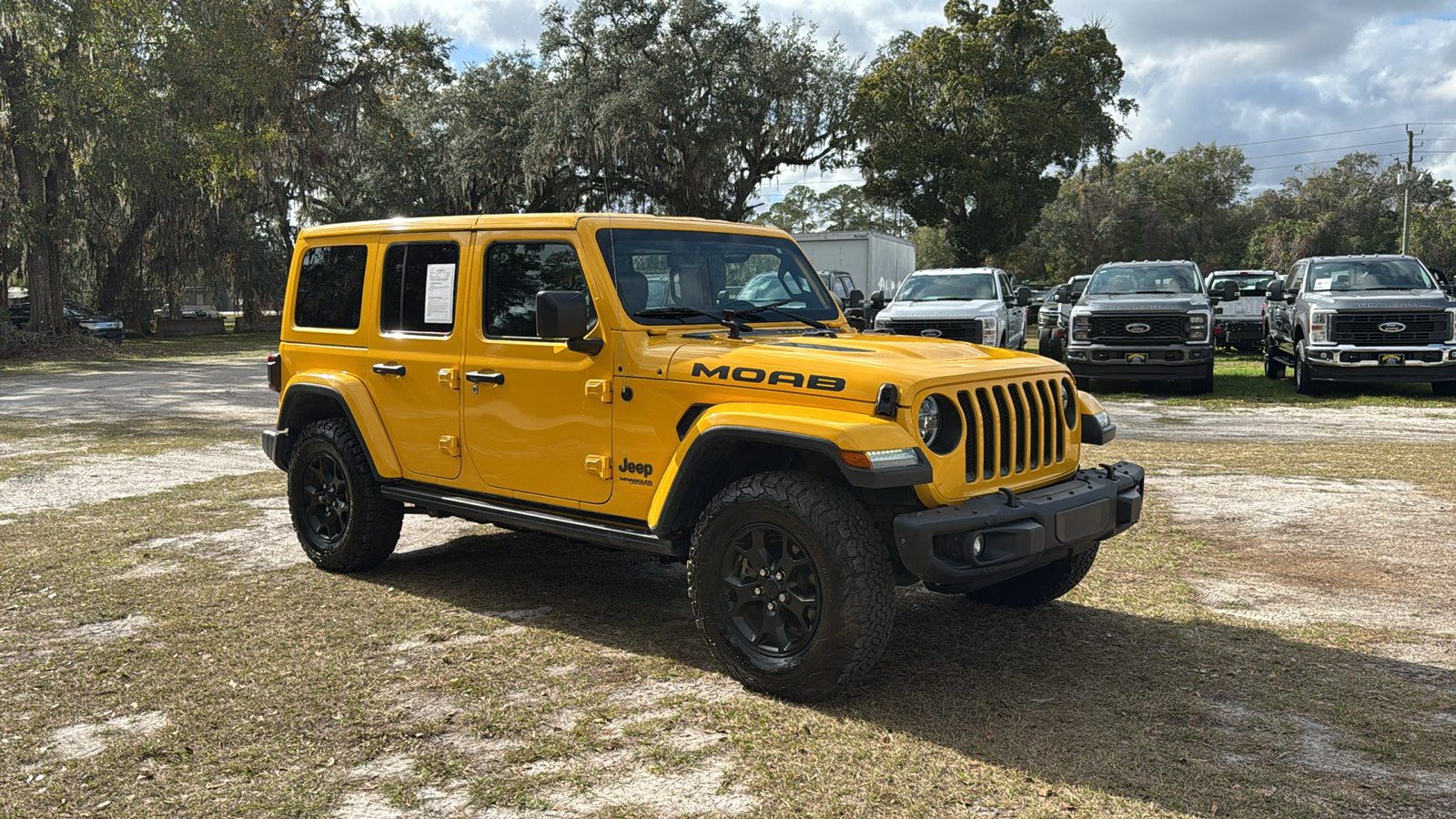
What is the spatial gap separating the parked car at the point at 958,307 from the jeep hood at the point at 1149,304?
115 centimetres

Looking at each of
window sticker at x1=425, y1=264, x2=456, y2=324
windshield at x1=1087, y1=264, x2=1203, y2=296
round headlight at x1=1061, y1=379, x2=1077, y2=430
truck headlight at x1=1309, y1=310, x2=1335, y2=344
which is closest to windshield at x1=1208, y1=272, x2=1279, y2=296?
windshield at x1=1087, y1=264, x2=1203, y2=296

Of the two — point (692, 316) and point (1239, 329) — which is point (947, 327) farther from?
point (692, 316)

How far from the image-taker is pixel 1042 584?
5.55 meters

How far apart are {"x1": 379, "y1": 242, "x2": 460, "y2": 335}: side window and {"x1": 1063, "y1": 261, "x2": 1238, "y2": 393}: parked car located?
12.1 meters

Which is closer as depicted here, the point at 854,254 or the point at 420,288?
the point at 420,288

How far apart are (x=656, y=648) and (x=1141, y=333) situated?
1261cm

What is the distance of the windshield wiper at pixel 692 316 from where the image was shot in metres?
5.07

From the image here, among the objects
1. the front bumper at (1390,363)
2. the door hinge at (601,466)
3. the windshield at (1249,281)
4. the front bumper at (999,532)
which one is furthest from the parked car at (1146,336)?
the door hinge at (601,466)

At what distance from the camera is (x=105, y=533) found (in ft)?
24.5

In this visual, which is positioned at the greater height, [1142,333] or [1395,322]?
[1395,322]

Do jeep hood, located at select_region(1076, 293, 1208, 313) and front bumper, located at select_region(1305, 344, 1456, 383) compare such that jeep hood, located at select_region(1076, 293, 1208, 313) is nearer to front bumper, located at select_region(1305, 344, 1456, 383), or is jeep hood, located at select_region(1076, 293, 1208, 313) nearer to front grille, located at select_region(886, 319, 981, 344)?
front grille, located at select_region(886, 319, 981, 344)

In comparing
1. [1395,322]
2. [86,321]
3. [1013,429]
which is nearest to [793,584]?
[1013,429]

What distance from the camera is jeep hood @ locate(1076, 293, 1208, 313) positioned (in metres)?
15.7

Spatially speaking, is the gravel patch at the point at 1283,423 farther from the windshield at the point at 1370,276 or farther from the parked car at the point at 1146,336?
the windshield at the point at 1370,276
